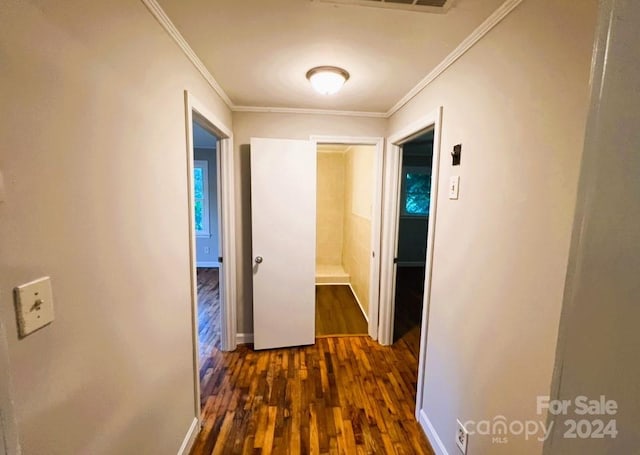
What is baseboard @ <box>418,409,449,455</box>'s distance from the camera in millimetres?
1592

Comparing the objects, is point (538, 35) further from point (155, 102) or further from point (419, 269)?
point (419, 269)

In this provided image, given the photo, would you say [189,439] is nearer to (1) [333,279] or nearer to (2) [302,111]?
(2) [302,111]

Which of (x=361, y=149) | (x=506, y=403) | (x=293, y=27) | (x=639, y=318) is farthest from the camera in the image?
(x=361, y=149)

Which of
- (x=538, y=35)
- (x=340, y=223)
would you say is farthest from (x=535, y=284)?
(x=340, y=223)

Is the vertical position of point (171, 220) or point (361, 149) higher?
point (361, 149)

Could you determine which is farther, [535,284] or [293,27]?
[293,27]

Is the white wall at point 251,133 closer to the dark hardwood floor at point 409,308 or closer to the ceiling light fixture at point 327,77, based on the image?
the ceiling light fixture at point 327,77

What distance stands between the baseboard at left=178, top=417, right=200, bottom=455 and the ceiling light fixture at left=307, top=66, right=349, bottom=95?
89.5 inches

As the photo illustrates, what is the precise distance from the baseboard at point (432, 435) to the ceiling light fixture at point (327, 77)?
7.34ft

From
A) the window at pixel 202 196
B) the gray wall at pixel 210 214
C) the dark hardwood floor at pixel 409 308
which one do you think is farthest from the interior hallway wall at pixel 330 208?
the window at pixel 202 196

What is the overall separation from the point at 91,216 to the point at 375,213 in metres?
2.28

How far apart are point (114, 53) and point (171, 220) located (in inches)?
28.3

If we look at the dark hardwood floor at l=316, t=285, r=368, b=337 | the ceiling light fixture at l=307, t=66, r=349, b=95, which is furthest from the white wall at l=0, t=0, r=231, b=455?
the dark hardwood floor at l=316, t=285, r=368, b=337

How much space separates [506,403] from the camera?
1.12 metres
